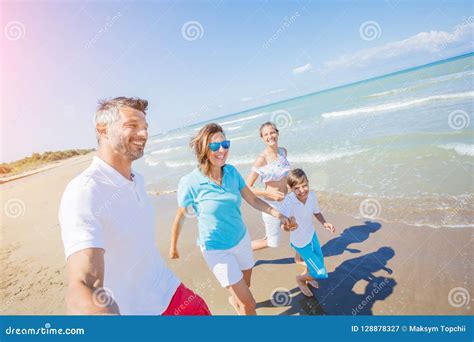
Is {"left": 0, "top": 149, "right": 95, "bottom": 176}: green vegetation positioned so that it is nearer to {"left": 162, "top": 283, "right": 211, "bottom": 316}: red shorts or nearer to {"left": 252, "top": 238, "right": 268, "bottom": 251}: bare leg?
{"left": 252, "top": 238, "right": 268, "bottom": 251}: bare leg

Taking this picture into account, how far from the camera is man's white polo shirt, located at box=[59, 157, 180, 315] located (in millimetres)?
1320

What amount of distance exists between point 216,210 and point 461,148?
20.9ft

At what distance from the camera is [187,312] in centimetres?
194

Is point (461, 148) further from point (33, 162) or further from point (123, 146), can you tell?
point (33, 162)

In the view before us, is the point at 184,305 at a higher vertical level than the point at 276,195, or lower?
lower

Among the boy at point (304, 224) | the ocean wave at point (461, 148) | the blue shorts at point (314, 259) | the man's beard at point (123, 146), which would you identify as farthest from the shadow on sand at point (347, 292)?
the ocean wave at point (461, 148)

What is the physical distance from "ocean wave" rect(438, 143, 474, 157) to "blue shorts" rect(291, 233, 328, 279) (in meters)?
4.85

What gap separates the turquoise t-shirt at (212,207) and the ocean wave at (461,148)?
19.2ft

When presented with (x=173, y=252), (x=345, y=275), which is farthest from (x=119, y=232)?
(x=345, y=275)

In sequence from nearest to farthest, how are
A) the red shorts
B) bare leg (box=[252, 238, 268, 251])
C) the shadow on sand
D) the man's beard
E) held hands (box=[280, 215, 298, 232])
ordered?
the man's beard < the red shorts < held hands (box=[280, 215, 298, 232]) < the shadow on sand < bare leg (box=[252, 238, 268, 251])

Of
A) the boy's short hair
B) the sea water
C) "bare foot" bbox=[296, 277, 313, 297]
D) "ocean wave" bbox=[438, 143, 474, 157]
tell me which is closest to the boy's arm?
the boy's short hair

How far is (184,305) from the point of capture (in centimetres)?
192

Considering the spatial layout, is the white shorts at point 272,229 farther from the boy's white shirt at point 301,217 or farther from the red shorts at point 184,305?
the red shorts at point 184,305
